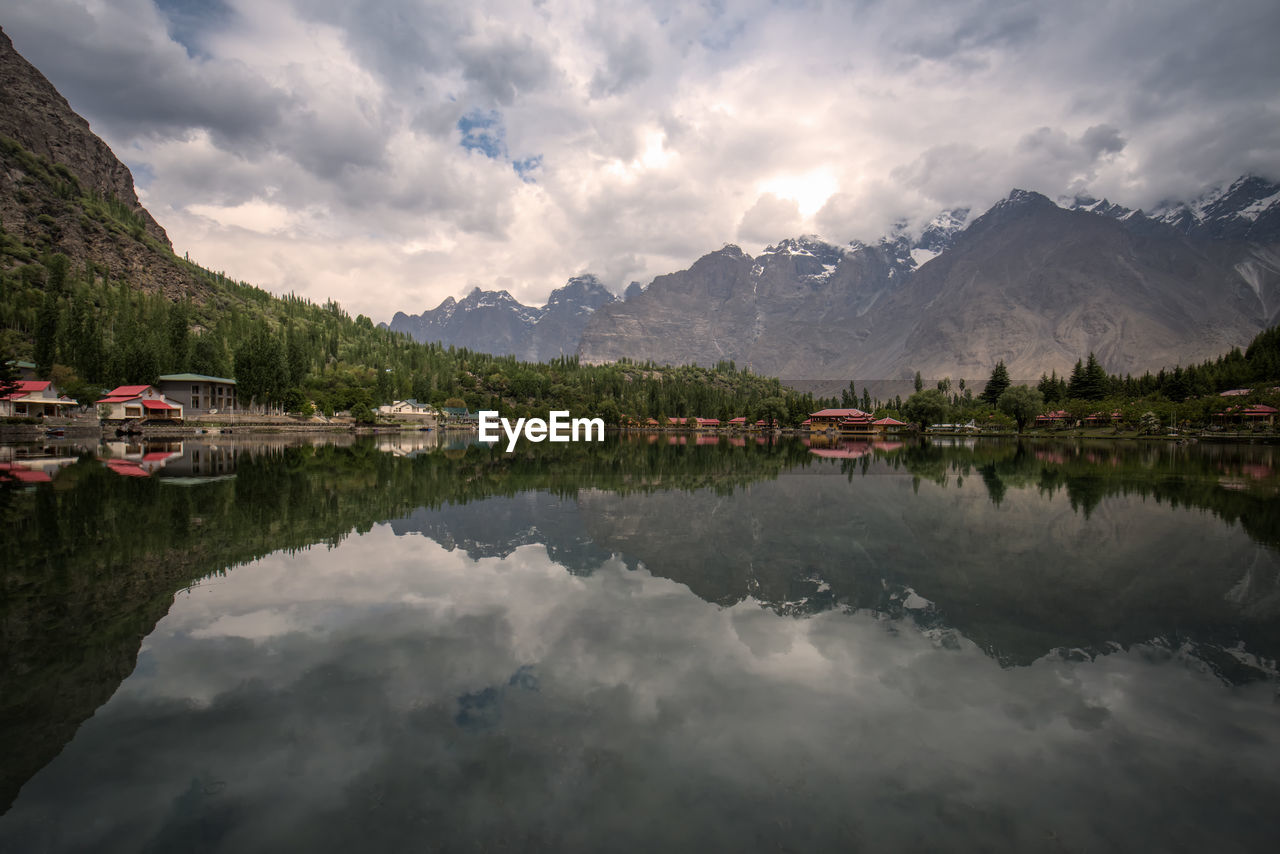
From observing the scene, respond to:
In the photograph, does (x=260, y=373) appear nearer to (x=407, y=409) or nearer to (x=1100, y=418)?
(x=407, y=409)

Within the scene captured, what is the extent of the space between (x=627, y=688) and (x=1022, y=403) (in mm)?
124087

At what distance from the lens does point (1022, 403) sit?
110688 millimetres

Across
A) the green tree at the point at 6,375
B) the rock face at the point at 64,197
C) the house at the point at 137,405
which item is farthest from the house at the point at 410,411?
the green tree at the point at 6,375

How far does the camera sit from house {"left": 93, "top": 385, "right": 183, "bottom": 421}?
7694 centimetres

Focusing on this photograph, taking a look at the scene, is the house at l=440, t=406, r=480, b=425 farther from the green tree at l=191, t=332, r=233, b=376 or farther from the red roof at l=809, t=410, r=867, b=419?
the red roof at l=809, t=410, r=867, b=419

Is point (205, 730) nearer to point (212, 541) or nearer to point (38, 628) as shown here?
point (38, 628)

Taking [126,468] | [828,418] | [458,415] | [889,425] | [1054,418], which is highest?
[1054,418]

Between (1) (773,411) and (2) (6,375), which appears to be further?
(1) (773,411)

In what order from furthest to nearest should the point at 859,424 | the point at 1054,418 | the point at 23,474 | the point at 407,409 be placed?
the point at 859,424
the point at 407,409
the point at 1054,418
the point at 23,474

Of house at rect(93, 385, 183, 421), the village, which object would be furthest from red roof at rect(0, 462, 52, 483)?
house at rect(93, 385, 183, 421)

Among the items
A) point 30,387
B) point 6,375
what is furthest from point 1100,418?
point 30,387

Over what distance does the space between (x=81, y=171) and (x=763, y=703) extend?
24305cm

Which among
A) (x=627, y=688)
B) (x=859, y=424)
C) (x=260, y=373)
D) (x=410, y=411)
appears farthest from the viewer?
(x=859, y=424)

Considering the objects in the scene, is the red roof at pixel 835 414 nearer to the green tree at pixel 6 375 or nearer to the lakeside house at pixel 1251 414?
the lakeside house at pixel 1251 414
